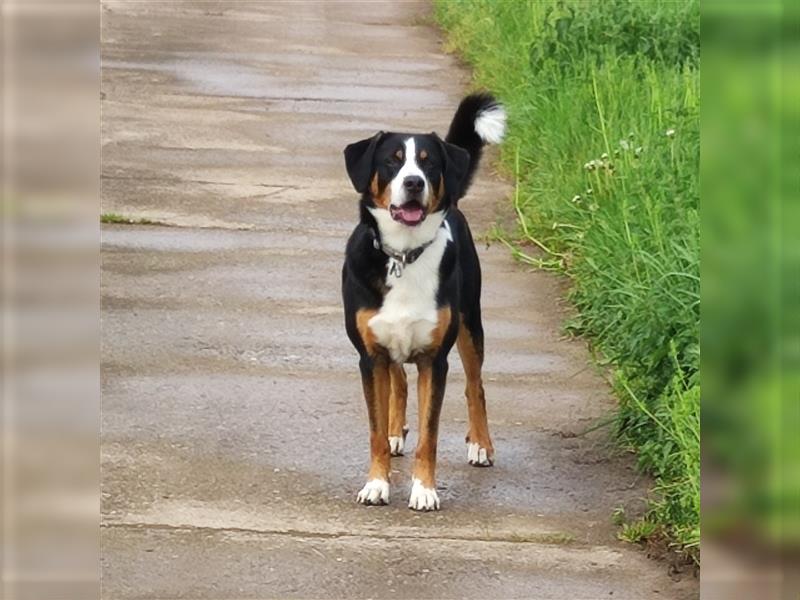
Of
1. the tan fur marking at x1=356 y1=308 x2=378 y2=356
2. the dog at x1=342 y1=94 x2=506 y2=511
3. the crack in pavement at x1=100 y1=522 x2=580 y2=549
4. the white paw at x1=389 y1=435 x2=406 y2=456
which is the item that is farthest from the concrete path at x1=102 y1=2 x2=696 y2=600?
the tan fur marking at x1=356 y1=308 x2=378 y2=356

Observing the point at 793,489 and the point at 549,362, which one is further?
the point at 549,362

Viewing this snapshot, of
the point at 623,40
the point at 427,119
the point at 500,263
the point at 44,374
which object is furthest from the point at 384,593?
the point at 427,119

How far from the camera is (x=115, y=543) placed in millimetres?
4645

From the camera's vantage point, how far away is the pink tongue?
5168 mm

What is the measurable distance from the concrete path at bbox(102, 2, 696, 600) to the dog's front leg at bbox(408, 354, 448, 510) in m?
0.07

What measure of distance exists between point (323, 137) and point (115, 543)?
6.55 m

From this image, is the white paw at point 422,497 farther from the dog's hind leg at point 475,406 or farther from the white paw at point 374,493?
the dog's hind leg at point 475,406

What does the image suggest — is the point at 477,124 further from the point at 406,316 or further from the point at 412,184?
the point at 406,316

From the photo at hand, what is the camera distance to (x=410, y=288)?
5152mm

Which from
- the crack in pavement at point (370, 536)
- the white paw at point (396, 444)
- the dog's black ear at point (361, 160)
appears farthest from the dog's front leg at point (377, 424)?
the dog's black ear at point (361, 160)

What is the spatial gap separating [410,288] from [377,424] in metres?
0.49

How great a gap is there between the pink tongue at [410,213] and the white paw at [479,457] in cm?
96

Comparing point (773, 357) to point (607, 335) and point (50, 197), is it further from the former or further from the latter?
point (607, 335)

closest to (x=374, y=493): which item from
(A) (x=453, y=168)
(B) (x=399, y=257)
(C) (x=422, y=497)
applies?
(C) (x=422, y=497)
